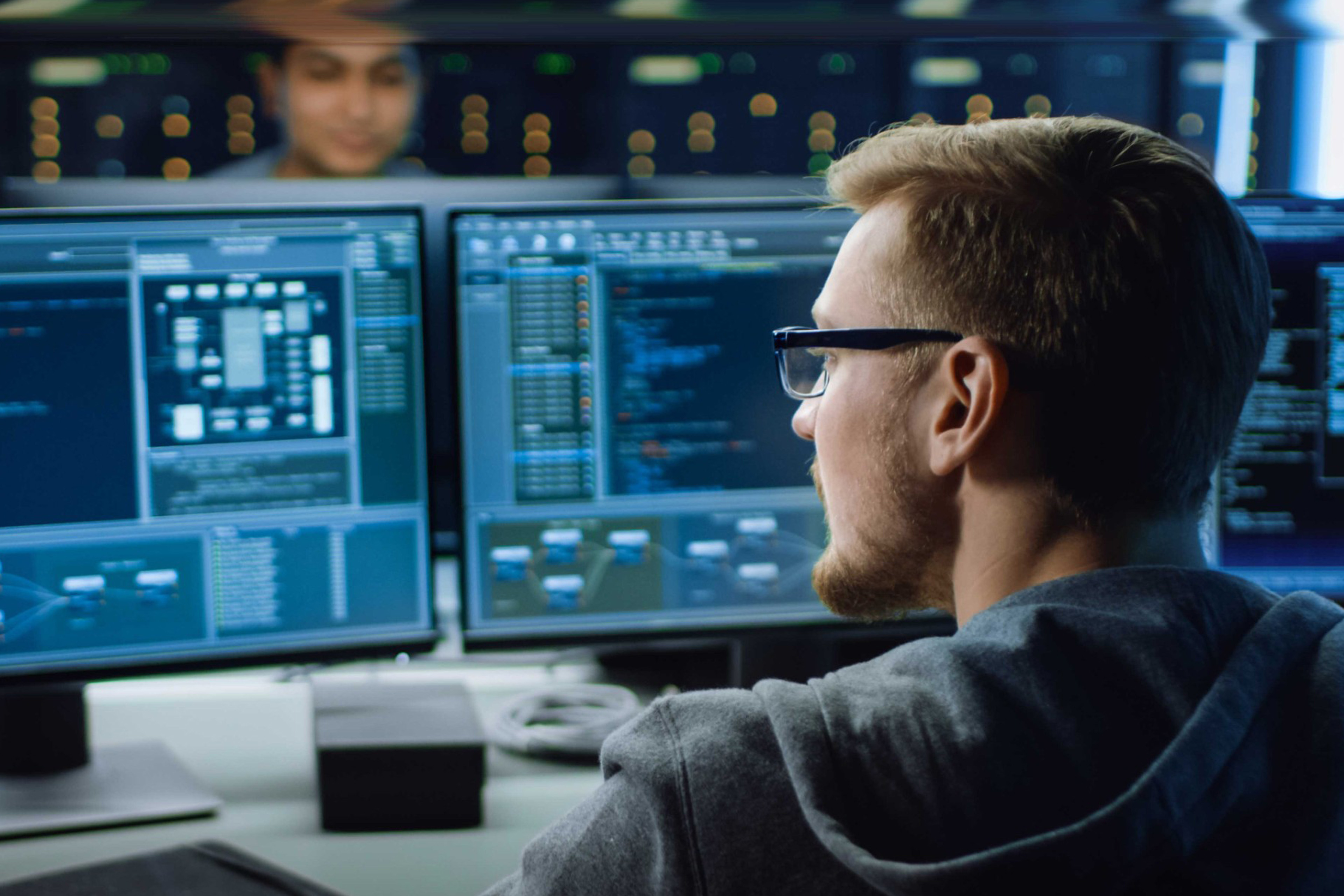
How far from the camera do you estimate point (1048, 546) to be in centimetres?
77

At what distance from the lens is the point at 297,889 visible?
929 mm

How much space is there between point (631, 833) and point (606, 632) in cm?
55

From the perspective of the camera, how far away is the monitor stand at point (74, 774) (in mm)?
1071

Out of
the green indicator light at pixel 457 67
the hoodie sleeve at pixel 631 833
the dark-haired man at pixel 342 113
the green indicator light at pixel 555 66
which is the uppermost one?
the green indicator light at pixel 457 67

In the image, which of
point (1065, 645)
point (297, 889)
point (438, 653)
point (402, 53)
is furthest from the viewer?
point (402, 53)

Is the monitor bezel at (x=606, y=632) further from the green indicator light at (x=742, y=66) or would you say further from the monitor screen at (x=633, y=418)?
the green indicator light at (x=742, y=66)

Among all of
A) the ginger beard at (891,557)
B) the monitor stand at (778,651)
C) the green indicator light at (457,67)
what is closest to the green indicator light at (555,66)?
the green indicator light at (457,67)

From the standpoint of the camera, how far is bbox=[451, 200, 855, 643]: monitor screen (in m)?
1.17

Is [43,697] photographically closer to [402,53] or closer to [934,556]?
[934,556]

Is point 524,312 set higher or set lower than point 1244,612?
higher

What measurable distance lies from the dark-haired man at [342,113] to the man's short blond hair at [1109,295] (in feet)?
5.85

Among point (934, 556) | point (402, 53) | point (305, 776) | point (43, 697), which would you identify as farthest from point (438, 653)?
point (402, 53)

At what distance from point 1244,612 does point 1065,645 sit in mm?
119

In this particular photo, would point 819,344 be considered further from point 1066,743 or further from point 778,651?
point 778,651
